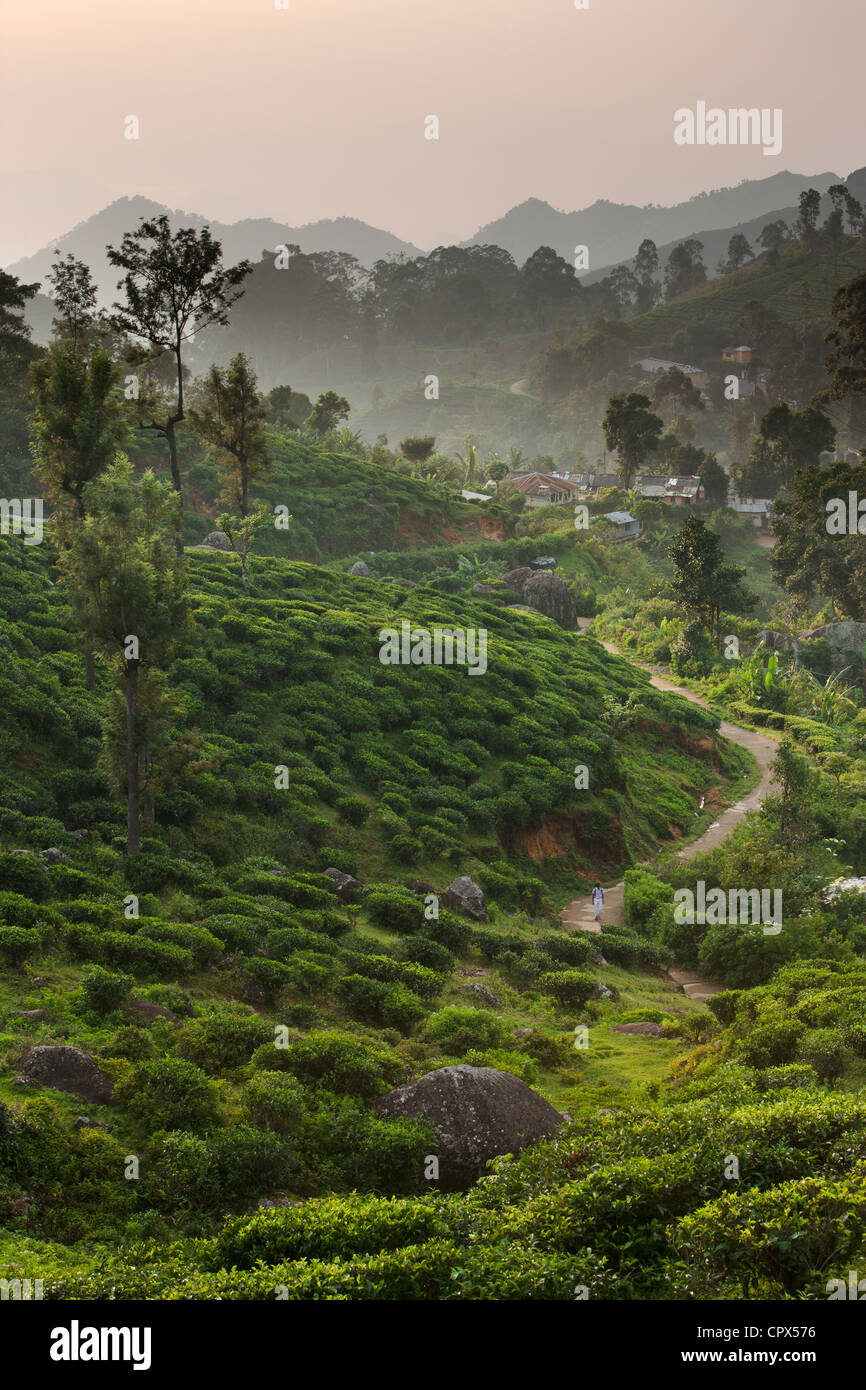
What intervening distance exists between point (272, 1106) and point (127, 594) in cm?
1086

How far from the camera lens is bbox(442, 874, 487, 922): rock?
25734 mm

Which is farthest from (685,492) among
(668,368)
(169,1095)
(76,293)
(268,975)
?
(169,1095)

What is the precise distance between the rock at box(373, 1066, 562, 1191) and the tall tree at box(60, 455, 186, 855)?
9.36 metres

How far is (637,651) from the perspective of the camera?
204 ft

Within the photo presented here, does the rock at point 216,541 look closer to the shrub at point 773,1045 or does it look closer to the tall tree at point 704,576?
the tall tree at point 704,576

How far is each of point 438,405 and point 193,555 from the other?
135880mm

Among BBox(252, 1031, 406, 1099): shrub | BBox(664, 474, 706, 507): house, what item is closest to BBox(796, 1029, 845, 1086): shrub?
BBox(252, 1031, 406, 1099): shrub

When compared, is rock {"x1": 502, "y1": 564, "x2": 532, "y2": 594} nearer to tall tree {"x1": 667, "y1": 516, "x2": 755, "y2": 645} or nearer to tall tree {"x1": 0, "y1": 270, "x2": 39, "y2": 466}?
tall tree {"x1": 667, "y1": 516, "x2": 755, "y2": 645}

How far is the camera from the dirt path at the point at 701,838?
25422mm

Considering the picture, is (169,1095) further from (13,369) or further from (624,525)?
(624,525)

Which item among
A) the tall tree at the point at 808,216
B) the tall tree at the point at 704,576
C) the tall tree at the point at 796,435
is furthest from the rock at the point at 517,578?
the tall tree at the point at 808,216

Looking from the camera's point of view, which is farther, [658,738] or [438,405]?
[438,405]
